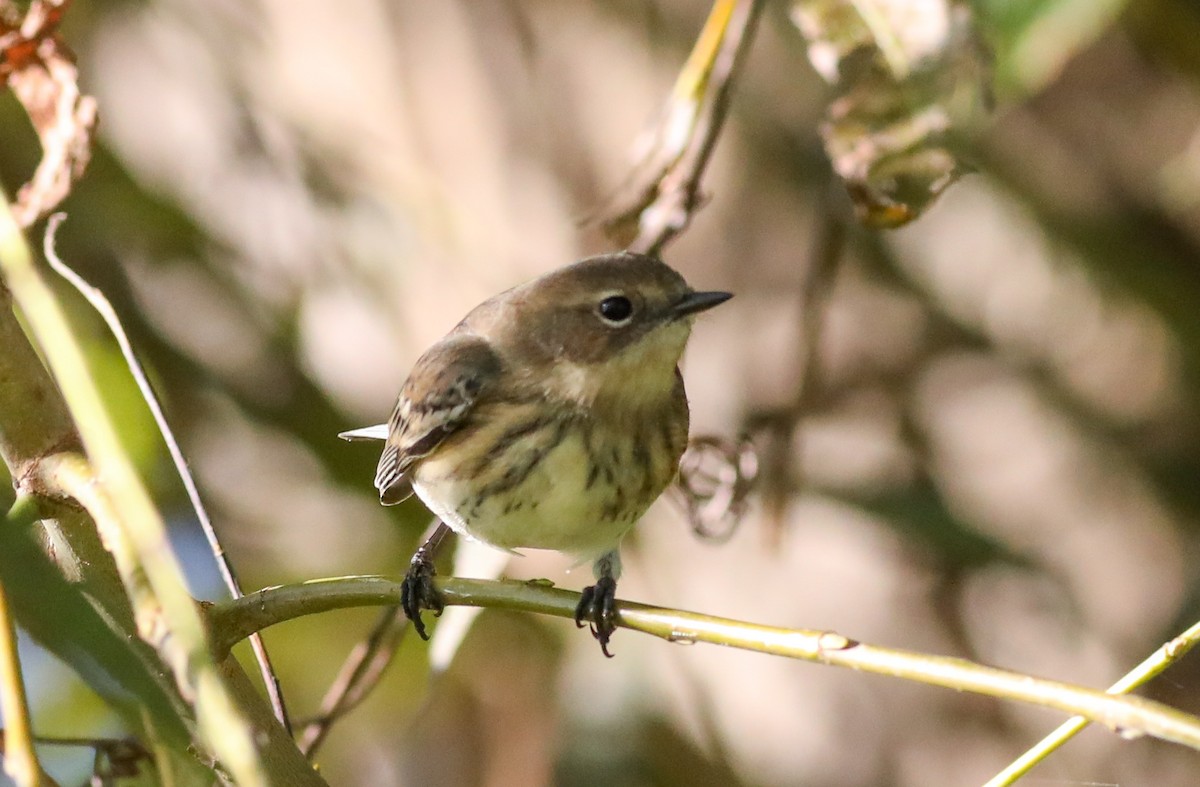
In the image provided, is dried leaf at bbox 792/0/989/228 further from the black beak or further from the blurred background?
the blurred background

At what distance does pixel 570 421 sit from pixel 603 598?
368mm

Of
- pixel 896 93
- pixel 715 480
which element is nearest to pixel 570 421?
pixel 715 480

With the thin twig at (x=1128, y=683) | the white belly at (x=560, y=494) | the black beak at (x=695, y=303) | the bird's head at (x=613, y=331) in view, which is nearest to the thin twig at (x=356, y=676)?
the white belly at (x=560, y=494)

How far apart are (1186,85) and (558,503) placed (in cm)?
230

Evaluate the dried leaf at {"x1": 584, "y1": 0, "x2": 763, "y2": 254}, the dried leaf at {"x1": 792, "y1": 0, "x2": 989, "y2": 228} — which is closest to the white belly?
the dried leaf at {"x1": 584, "y1": 0, "x2": 763, "y2": 254}

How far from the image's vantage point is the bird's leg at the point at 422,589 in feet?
7.27

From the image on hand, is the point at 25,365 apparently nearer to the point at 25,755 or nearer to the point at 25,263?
the point at 25,263

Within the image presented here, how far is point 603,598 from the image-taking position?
220 centimetres

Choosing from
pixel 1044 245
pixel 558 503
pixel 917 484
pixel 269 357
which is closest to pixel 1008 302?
pixel 1044 245

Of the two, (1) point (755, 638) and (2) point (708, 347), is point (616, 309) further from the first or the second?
(2) point (708, 347)

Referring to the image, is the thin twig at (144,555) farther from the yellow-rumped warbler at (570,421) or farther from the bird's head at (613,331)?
the bird's head at (613,331)

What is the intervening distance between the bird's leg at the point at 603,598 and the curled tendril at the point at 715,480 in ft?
0.81

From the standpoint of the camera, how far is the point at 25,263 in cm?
132

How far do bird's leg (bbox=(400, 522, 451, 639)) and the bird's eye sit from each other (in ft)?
1.93
